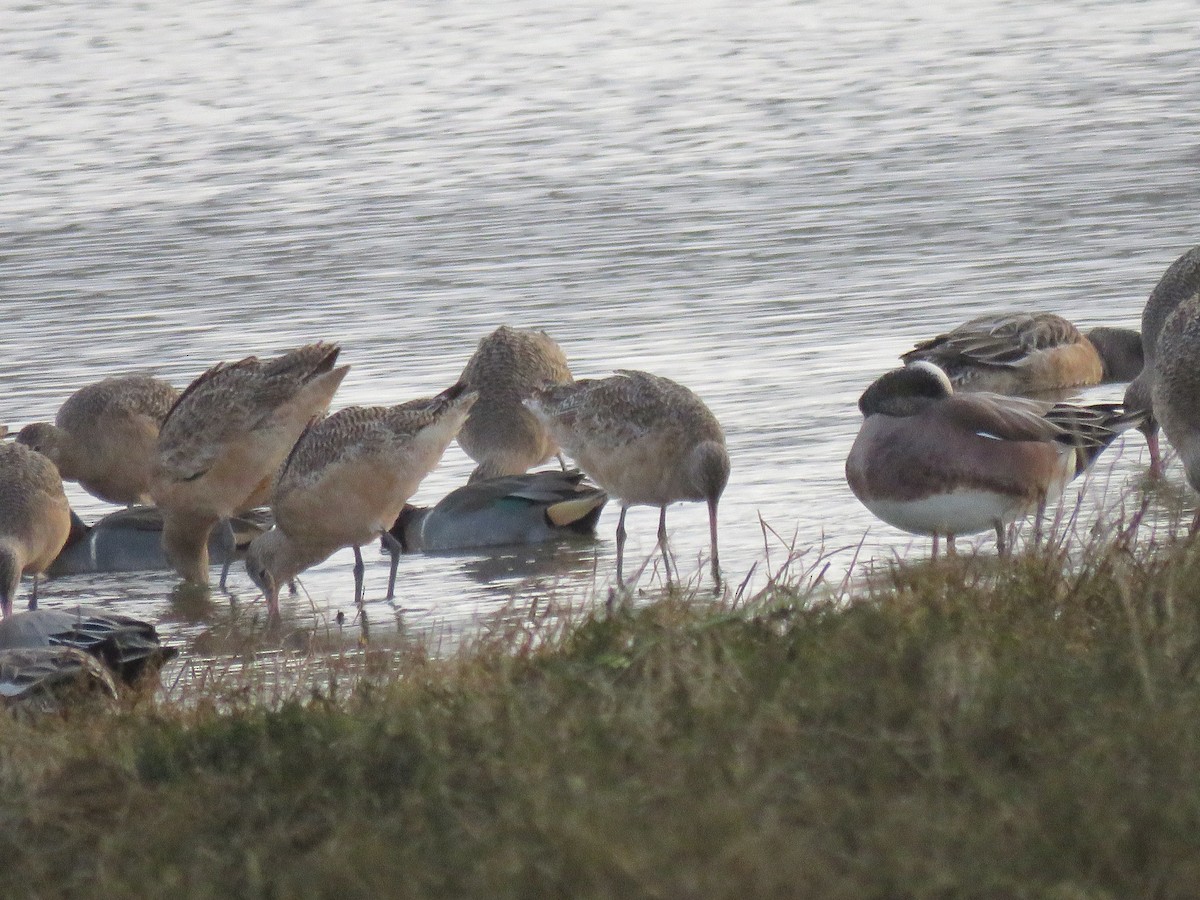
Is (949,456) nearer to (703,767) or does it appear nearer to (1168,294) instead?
(703,767)

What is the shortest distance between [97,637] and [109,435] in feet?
12.1

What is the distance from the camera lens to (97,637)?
6855mm

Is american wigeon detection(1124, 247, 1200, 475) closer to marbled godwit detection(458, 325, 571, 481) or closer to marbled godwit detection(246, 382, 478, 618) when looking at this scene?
marbled godwit detection(458, 325, 571, 481)

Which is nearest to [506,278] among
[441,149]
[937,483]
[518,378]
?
[518,378]

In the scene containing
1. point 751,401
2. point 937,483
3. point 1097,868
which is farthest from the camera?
point 751,401

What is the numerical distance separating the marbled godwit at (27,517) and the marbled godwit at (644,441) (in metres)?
2.25

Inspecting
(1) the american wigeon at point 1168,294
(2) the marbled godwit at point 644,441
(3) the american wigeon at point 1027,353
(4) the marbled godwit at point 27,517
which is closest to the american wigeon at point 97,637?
(4) the marbled godwit at point 27,517

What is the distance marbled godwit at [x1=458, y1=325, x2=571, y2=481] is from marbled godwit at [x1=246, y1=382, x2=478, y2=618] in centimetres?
141

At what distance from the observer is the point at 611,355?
12.0m

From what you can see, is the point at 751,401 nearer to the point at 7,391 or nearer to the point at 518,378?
the point at 518,378

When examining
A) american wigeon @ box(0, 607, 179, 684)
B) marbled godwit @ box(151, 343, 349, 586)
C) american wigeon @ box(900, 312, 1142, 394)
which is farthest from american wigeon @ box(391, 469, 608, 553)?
american wigeon @ box(0, 607, 179, 684)

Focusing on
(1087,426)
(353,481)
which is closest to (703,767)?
(1087,426)

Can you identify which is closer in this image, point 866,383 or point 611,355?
point 866,383

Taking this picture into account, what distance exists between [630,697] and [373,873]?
1.12 meters
